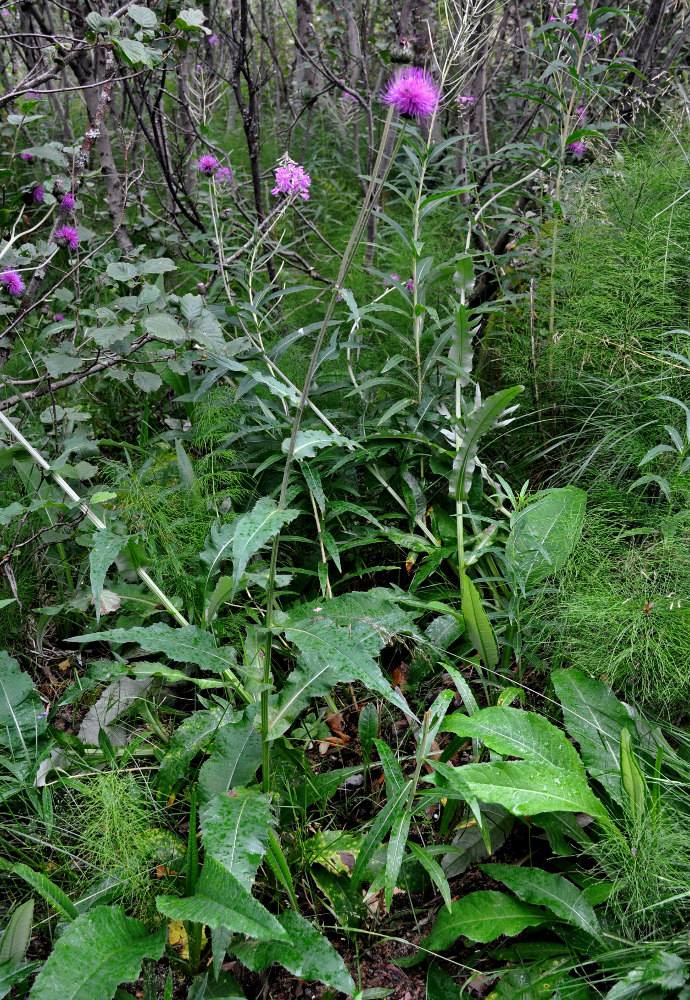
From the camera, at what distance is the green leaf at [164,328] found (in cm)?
218

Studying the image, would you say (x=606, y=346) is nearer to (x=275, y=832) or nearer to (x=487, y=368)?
(x=487, y=368)

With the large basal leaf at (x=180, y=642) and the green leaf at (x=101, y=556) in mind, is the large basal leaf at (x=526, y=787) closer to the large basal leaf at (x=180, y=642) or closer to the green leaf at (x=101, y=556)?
the large basal leaf at (x=180, y=642)

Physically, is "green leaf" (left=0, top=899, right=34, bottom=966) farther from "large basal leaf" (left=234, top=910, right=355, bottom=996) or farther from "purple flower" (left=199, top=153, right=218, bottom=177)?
Result: "purple flower" (left=199, top=153, right=218, bottom=177)

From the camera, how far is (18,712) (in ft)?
Answer: 6.03

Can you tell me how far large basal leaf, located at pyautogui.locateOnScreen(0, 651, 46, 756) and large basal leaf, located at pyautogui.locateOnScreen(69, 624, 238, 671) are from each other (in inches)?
17.7

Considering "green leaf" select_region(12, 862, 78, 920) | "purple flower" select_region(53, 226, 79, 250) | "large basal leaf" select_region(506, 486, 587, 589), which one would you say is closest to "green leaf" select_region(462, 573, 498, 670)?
"large basal leaf" select_region(506, 486, 587, 589)

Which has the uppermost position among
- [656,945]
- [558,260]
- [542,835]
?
[558,260]

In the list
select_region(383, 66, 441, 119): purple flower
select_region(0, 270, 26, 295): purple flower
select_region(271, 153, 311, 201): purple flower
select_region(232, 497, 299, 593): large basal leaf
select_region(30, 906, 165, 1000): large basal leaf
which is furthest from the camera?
select_region(271, 153, 311, 201): purple flower

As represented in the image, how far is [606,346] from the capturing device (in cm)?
232

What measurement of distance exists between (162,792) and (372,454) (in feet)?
3.63

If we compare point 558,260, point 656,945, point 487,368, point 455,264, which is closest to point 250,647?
point 656,945

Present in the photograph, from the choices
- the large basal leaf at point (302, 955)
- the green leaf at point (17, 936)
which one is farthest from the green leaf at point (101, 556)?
the large basal leaf at point (302, 955)

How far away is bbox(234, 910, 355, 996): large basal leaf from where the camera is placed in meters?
1.30

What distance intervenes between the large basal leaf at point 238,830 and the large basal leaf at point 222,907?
22 millimetres
